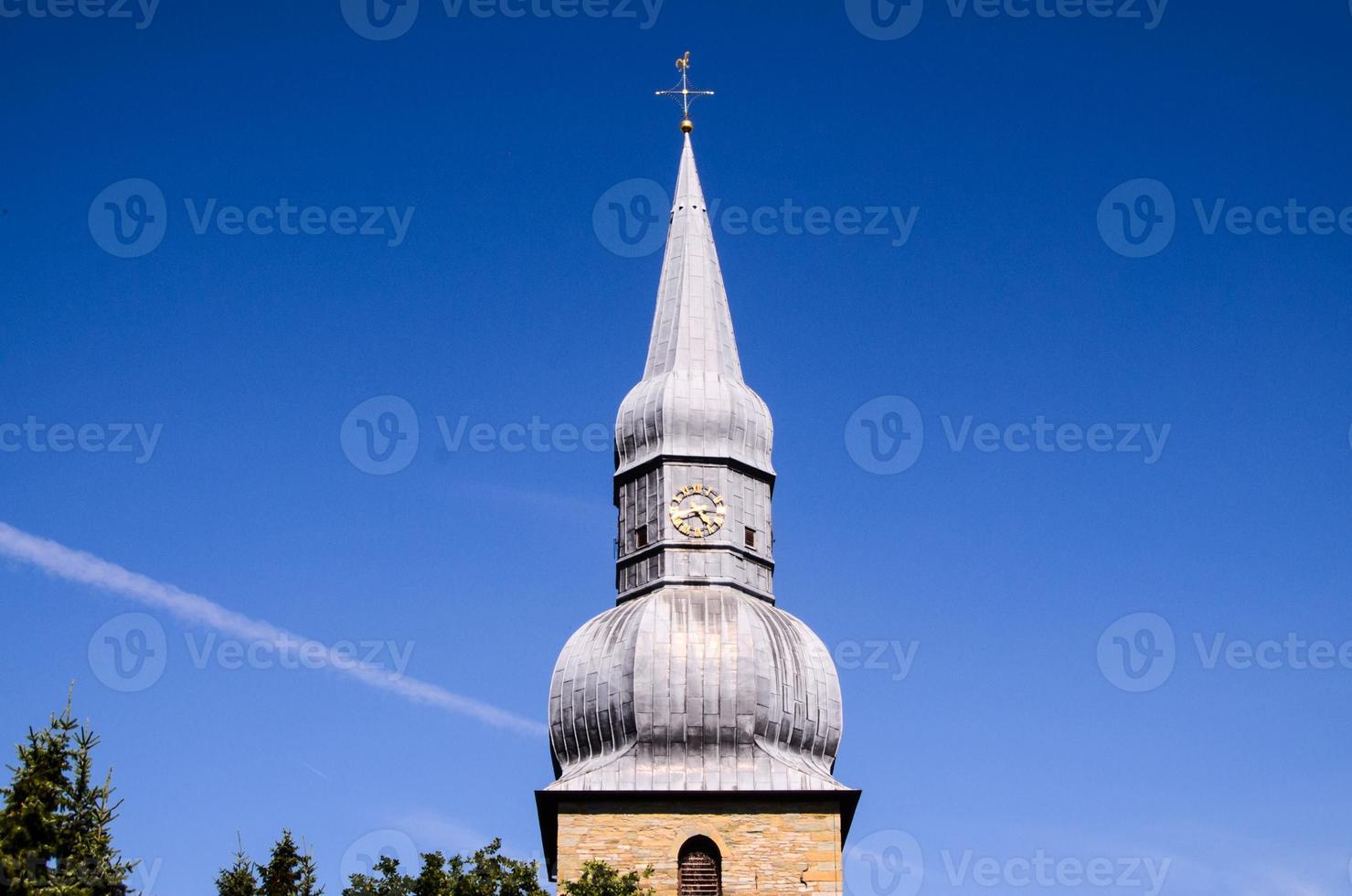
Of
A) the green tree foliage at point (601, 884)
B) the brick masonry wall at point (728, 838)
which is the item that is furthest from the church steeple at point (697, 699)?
the green tree foliage at point (601, 884)

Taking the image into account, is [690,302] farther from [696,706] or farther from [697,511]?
[696,706]

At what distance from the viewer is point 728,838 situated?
162 feet

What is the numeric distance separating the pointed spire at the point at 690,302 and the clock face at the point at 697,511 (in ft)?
11.7

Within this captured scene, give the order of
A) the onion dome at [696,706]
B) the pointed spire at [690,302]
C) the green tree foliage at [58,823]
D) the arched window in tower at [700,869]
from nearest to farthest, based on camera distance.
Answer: the green tree foliage at [58,823], the arched window in tower at [700,869], the onion dome at [696,706], the pointed spire at [690,302]

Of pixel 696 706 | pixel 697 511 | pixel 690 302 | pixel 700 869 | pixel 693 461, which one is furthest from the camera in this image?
pixel 690 302

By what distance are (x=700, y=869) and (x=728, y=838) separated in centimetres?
88

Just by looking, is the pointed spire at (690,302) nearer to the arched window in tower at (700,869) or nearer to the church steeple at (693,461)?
the church steeple at (693,461)

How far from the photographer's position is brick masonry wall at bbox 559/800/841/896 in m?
49.1

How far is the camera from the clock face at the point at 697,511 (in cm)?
5331

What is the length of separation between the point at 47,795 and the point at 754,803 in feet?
65.2

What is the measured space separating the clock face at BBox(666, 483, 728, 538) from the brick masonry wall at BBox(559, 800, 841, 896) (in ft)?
22.5

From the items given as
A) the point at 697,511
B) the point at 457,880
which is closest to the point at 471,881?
the point at 457,880

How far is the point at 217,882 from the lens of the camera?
128 feet

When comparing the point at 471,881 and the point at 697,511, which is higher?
the point at 697,511
